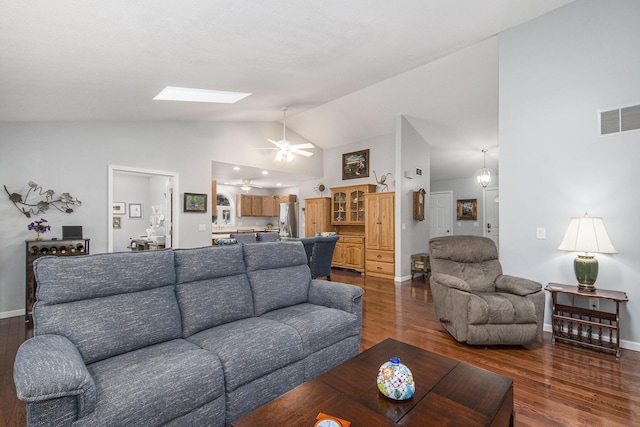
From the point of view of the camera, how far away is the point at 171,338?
189 centimetres

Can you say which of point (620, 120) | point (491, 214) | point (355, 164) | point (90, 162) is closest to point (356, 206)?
point (355, 164)

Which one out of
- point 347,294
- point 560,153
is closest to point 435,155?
point 560,153

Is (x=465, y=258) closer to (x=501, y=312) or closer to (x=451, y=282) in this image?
(x=451, y=282)

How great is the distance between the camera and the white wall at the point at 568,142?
291cm

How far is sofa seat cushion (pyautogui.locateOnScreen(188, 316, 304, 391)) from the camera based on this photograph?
1.66 m

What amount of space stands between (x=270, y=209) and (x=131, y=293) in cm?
852

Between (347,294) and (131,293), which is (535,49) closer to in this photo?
(347,294)

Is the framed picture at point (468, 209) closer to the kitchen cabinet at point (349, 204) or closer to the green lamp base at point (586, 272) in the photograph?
the kitchen cabinet at point (349, 204)

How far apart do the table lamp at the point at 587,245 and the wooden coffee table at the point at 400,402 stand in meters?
2.23

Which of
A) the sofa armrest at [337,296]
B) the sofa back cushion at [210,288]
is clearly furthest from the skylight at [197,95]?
the sofa armrest at [337,296]

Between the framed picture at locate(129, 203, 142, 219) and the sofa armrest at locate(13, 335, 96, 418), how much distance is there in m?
7.71

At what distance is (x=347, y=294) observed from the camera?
249 cm

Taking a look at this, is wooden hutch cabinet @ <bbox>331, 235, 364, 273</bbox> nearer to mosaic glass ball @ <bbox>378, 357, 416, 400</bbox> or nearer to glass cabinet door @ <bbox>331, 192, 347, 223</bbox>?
glass cabinet door @ <bbox>331, 192, 347, 223</bbox>

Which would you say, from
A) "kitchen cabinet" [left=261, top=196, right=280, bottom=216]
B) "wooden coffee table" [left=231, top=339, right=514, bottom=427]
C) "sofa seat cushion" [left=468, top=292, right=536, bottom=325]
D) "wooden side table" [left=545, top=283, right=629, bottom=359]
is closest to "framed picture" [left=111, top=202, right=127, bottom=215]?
"kitchen cabinet" [left=261, top=196, right=280, bottom=216]
